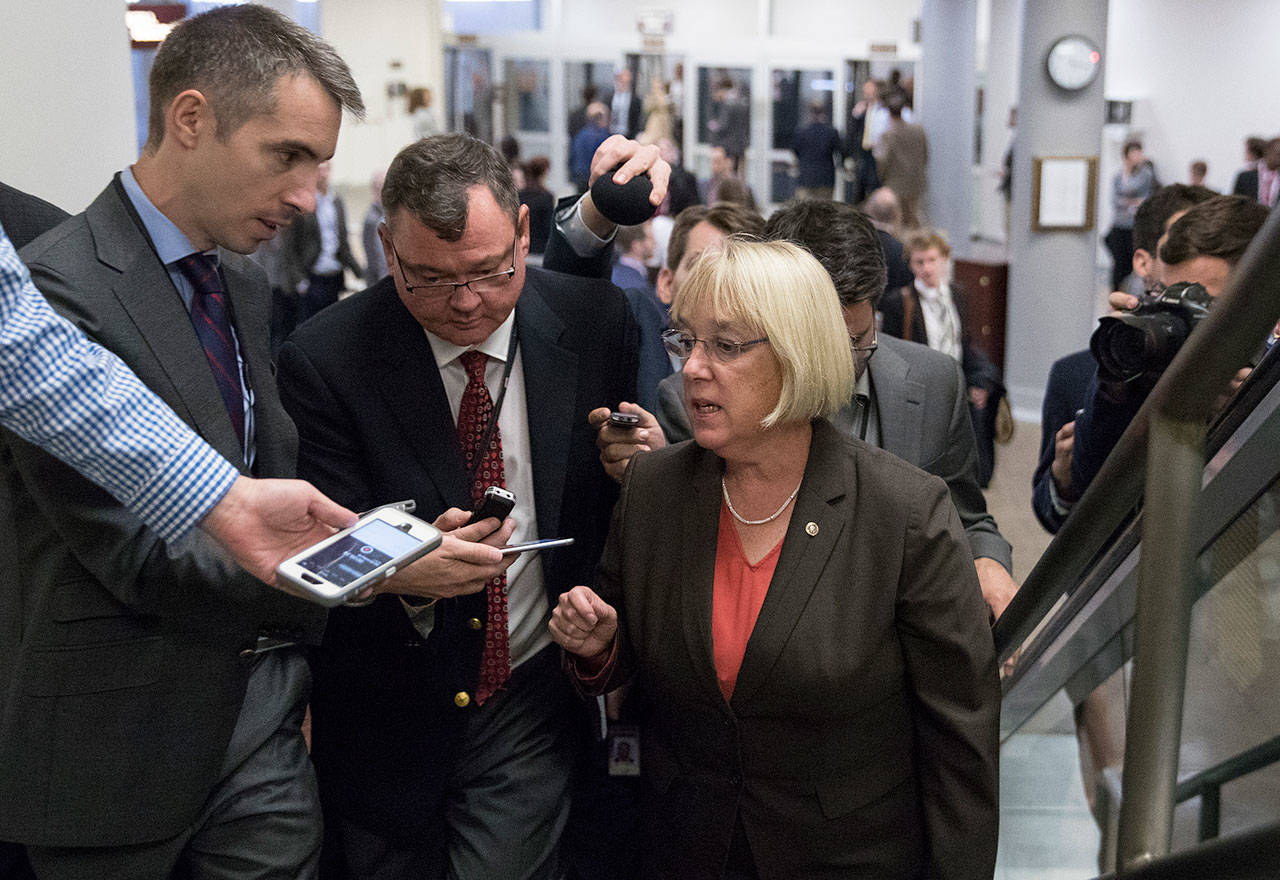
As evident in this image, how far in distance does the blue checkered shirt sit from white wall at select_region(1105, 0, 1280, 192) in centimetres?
1832

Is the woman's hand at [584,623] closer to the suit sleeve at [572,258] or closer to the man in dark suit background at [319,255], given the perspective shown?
the suit sleeve at [572,258]

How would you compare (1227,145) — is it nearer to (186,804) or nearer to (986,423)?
(986,423)

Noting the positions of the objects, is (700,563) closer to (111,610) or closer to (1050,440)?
(111,610)

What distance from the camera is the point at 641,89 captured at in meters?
19.8

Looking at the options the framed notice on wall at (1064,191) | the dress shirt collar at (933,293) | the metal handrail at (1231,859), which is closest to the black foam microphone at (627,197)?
the metal handrail at (1231,859)

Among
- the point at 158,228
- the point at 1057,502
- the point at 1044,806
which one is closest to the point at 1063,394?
the point at 1057,502

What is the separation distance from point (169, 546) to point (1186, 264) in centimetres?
257

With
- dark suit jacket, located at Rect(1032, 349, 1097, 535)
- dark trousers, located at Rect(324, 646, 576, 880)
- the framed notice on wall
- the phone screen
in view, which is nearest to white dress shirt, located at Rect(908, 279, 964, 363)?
dark suit jacket, located at Rect(1032, 349, 1097, 535)

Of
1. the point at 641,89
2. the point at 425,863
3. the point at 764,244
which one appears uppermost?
the point at 641,89

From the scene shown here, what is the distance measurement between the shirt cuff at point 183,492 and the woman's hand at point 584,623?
660mm

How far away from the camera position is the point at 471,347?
2570 millimetres

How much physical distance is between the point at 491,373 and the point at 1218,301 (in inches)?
61.9

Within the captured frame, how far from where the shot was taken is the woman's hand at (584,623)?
222 cm

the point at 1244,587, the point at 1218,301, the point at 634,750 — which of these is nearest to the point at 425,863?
the point at 634,750
